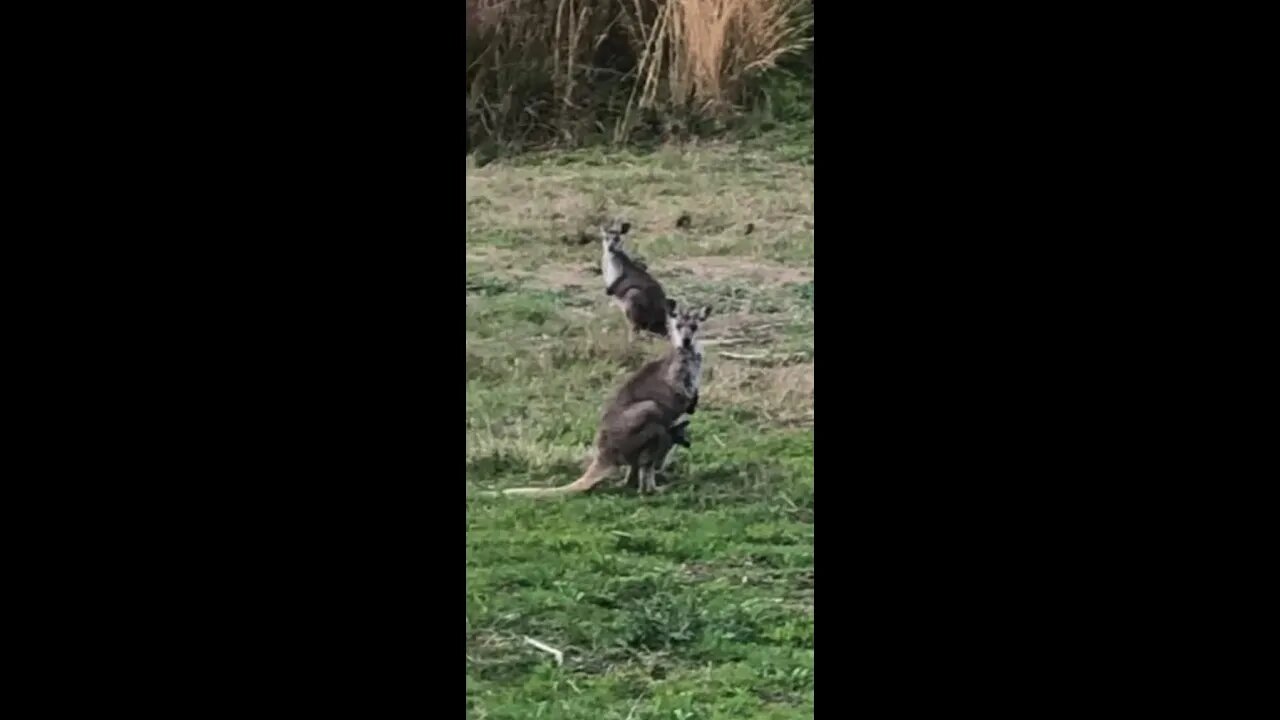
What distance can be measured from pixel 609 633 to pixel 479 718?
0.90 feet

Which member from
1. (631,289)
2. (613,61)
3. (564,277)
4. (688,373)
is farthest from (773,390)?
(613,61)

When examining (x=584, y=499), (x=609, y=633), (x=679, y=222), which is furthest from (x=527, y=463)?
(x=679, y=222)

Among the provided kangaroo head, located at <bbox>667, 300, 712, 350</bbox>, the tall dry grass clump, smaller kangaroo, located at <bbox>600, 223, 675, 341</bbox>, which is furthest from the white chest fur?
the tall dry grass clump

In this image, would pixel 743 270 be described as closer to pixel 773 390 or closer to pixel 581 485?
pixel 773 390

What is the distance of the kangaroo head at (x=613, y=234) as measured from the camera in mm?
2982

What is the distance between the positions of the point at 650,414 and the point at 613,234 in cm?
33

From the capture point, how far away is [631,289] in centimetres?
298

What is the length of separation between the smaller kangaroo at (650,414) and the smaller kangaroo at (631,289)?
0.08 feet

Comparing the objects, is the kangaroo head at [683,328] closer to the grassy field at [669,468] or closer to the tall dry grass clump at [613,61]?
the grassy field at [669,468]

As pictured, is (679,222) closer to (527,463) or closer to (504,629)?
(527,463)

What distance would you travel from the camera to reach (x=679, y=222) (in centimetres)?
301

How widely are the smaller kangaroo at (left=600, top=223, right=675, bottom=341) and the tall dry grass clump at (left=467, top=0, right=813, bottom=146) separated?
206mm

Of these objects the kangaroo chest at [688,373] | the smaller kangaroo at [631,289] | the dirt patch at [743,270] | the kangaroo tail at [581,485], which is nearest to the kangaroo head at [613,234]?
the smaller kangaroo at [631,289]

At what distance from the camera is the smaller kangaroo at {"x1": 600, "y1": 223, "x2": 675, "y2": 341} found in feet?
9.76
